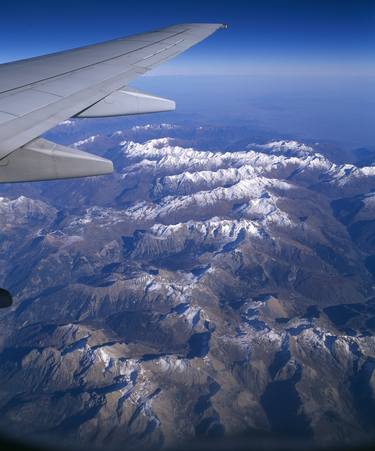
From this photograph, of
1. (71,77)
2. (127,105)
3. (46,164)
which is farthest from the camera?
(127,105)

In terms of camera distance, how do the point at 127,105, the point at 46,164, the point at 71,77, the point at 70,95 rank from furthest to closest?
the point at 127,105 < the point at 71,77 < the point at 70,95 < the point at 46,164

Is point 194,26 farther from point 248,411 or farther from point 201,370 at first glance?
point 201,370

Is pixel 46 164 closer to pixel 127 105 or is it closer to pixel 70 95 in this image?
pixel 70 95

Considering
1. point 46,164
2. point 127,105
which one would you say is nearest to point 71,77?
point 127,105

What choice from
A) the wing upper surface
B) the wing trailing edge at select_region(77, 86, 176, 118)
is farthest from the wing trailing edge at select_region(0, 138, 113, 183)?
the wing trailing edge at select_region(77, 86, 176, 118)

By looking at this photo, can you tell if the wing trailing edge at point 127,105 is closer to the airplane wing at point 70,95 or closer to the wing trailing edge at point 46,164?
the airplane wing at point 70,95

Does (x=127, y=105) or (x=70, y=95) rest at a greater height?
(x=70, y=95)

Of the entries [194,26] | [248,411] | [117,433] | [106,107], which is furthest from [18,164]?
[248,411]

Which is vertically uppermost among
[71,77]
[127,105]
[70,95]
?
[71,77]

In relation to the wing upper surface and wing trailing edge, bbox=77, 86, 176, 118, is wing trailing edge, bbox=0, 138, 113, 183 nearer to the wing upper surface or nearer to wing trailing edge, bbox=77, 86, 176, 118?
the wing upper surface
